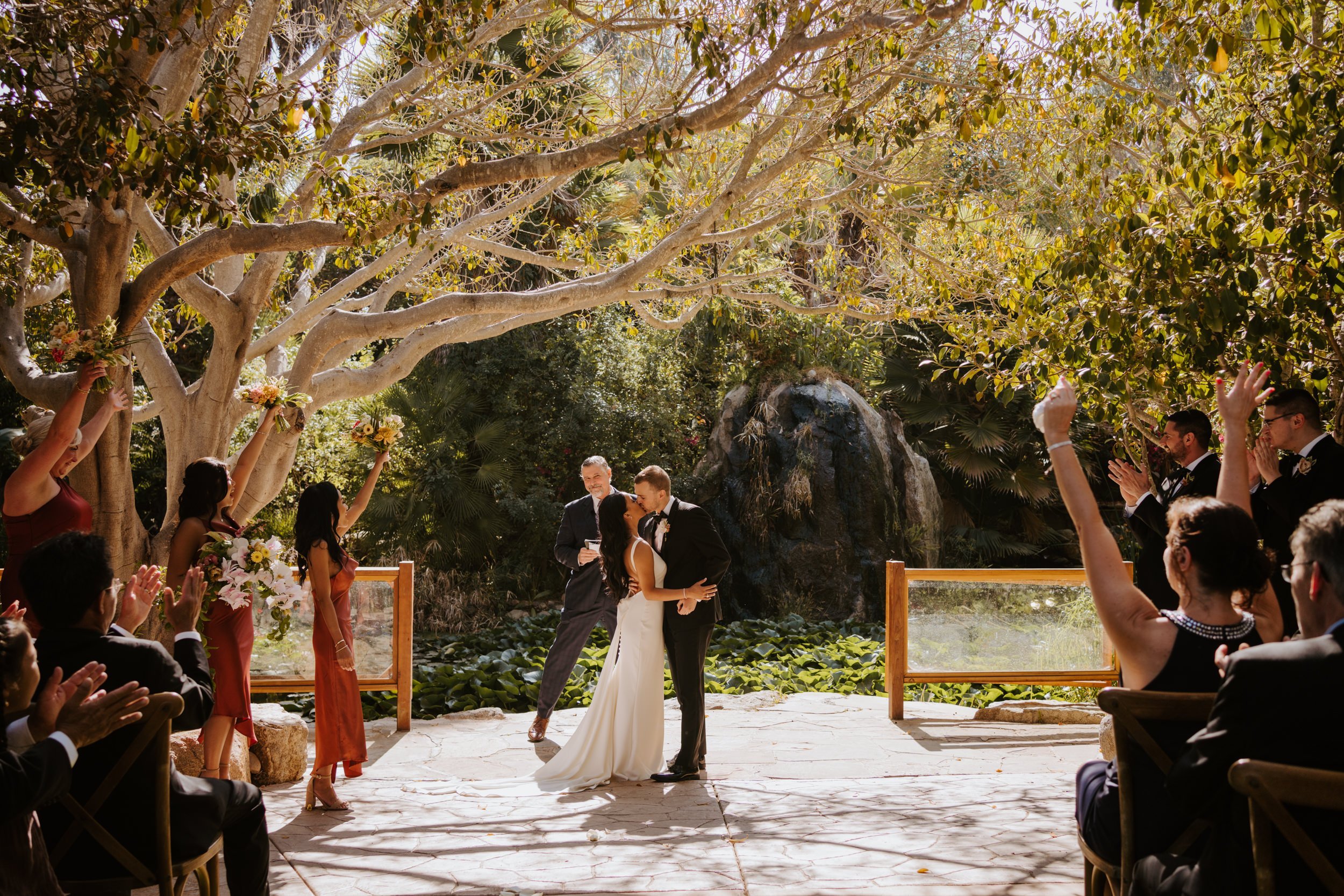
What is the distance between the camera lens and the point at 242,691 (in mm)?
5586

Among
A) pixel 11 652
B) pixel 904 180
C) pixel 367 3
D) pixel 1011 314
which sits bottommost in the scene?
pixel 11 652

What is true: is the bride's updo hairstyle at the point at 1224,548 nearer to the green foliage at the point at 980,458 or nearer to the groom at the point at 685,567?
the groom at the point at 685,567

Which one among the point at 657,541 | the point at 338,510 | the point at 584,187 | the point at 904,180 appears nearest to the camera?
the point at 338,510

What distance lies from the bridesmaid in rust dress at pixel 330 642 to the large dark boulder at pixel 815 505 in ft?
34.7

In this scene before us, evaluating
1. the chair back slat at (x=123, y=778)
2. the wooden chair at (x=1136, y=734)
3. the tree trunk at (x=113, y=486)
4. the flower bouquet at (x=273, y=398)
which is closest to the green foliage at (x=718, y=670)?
the tree trunk at (x=113, y=486)

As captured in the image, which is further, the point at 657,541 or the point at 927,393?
the point at 927,393

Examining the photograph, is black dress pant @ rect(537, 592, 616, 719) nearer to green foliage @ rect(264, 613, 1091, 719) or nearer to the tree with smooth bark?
green foliage @ rect(264, 613, 1091, 719)

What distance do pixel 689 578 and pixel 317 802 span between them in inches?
102

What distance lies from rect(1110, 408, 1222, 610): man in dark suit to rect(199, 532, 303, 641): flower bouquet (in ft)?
13.9

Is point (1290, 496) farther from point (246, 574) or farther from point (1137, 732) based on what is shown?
point (246, 574)

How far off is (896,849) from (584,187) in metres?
11.1

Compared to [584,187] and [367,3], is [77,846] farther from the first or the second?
[584,187]

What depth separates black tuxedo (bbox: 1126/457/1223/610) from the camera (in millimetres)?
5469

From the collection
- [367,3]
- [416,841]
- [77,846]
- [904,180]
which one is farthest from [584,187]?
→ [77,846]
